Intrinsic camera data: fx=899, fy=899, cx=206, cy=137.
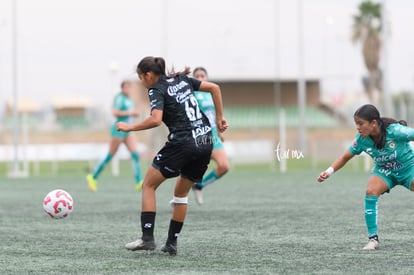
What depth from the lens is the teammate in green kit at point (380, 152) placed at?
8.46 metres

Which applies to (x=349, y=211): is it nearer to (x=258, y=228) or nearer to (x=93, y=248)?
(x=258, y=228)

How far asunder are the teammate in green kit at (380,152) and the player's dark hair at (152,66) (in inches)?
73.8

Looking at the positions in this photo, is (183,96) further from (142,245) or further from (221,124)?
(142,245)

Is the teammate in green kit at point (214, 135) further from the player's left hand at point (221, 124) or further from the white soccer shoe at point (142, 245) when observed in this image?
the white soccer shoe at point (142, 245)

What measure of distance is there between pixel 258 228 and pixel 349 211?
8.56 ft

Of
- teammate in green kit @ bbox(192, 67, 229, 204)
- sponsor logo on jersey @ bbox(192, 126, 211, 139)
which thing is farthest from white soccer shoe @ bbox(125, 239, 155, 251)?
teammate in green kit @ bbox(192, 67, 229, 204)

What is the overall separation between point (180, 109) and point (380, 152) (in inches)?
78.6

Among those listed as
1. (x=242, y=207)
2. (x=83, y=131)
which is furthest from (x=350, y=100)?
(x=242, y=207)

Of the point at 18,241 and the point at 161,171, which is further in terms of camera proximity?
the point at 18,241

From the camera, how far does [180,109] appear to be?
8.27 m

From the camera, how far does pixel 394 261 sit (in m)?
7.78

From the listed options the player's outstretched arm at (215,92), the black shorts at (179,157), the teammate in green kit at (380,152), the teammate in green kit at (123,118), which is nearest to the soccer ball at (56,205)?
the black shorts at (179,157)

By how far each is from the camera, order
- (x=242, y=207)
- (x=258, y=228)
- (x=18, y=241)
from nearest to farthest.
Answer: (x=18, y=241)
(x=258, y=228)
(x=242, y=207)

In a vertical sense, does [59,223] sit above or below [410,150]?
below
